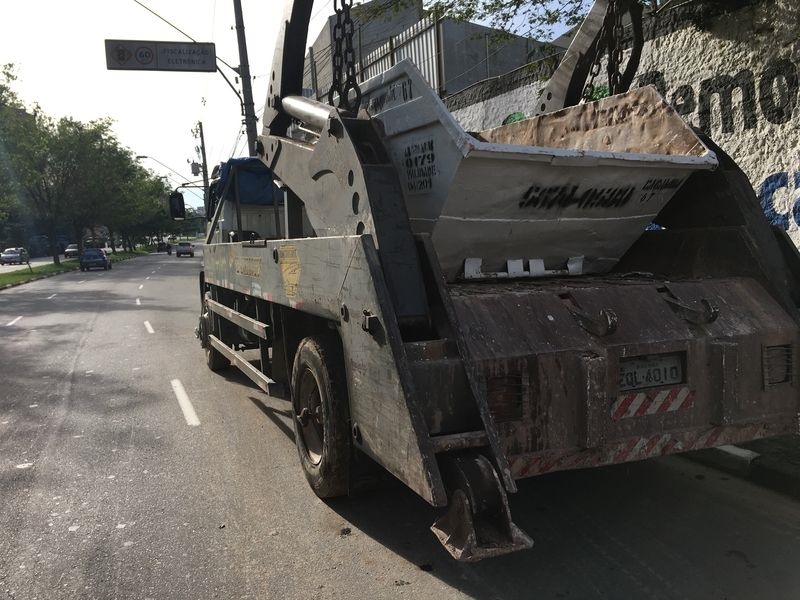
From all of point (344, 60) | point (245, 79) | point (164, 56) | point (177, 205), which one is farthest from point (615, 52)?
point (164, 56)

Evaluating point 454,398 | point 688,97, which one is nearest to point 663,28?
point 688,97

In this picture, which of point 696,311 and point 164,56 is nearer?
point 696,311

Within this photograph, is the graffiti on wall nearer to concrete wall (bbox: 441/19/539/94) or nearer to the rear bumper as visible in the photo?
the rear bumper

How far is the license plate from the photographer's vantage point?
10.9 feet

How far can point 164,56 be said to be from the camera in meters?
17.5

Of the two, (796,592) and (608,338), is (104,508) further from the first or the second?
(796,592)

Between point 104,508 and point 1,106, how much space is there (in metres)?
30.6

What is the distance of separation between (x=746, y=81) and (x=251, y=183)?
584cm

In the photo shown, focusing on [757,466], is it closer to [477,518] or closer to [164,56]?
[477,518]

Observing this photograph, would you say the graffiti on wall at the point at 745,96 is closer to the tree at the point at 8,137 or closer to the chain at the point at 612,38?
the chain at the point at 612,38

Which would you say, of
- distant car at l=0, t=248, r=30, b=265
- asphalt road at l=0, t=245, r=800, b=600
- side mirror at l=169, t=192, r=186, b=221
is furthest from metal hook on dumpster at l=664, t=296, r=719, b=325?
distant car at l=0, t=248, r=30, b=265

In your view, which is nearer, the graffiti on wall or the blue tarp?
the graffiti on wall

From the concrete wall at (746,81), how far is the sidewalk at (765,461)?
3.28 m

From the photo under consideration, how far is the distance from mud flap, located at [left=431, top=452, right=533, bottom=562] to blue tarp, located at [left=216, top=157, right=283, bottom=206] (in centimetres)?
508
